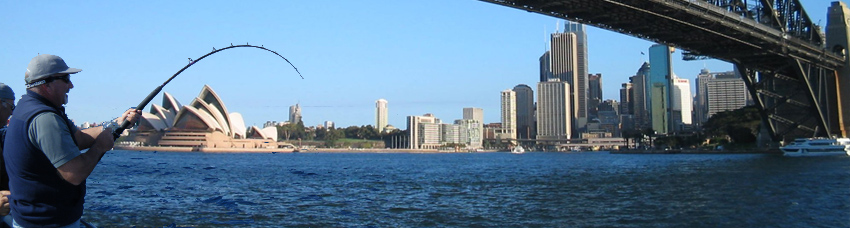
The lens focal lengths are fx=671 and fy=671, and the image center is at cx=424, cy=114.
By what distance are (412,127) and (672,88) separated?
71.0m

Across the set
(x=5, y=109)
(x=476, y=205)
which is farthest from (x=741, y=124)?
(x=5, y=109)

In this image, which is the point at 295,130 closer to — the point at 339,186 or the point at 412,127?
the point at 412,127

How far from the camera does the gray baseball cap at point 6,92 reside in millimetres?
3137

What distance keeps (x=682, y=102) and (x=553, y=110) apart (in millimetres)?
35536

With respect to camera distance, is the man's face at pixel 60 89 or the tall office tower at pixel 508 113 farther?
the tall office tower at pixel 508 113

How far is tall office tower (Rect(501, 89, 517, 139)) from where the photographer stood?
192 metres

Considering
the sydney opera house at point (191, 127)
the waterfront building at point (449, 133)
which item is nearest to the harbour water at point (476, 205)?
the sydney opera house at point (191, 127)

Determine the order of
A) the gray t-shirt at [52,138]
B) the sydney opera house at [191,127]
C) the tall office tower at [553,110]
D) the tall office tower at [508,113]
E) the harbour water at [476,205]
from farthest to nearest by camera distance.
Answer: the tall office tower at [508,113] → the tall office tower at [553,110] → the sydney opera house at [191,127] → the harbour water at [476,205] → the gray t-shirt at [52,138]

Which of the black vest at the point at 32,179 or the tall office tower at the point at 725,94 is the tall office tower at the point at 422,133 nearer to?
the tall office tower at the point at 725,94

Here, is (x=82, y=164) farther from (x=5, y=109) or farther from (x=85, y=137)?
(x=5, y=109)

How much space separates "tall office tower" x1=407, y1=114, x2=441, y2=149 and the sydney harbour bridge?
374ft

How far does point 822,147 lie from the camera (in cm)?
4278

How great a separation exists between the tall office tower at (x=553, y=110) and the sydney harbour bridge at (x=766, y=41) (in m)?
125

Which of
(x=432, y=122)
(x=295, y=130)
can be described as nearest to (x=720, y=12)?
(x=295, y=130)
